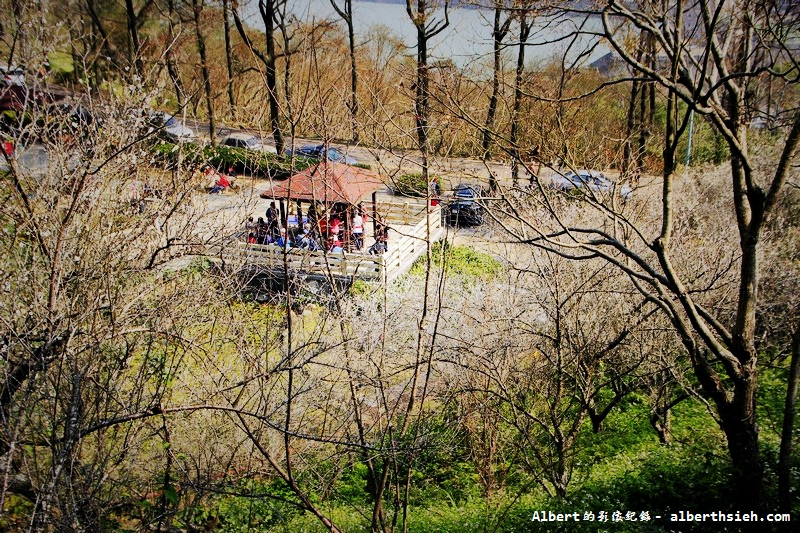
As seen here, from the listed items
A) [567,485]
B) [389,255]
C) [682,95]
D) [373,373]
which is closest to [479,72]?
[682,95]

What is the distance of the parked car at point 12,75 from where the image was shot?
17.4ft

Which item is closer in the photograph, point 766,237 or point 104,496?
point 104,496

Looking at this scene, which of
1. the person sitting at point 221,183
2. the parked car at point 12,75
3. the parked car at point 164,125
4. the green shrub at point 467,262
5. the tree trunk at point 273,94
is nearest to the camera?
the tree trunk at point 273,94

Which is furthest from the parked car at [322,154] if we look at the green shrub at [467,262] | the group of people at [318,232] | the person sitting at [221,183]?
the green shrub at [467,262]

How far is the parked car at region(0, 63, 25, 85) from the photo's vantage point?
17.4 feet

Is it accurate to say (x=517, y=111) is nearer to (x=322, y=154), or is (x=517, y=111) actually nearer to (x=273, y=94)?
(x=322, y=154)

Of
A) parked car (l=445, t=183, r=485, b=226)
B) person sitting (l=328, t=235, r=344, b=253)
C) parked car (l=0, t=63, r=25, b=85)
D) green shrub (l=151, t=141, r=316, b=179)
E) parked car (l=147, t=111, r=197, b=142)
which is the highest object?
parked car (l=0, t=63, r=25, b=85)

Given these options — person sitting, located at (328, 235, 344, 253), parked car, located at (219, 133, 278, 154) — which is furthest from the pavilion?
parked car, located at (219, 133, 278, 154)

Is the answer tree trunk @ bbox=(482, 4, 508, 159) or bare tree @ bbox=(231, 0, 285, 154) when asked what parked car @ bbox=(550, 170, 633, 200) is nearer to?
tree trunk @ bbox=(482, 4, 508, 159)

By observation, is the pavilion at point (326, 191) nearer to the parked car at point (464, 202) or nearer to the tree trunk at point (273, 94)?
the tree trunk at point (273, 94)

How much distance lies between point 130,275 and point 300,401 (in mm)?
2520

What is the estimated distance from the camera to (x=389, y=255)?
1466 cm

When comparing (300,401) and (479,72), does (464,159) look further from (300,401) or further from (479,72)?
(300,401)

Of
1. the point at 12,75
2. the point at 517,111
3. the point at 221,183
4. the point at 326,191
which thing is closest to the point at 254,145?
the point at 221,183
